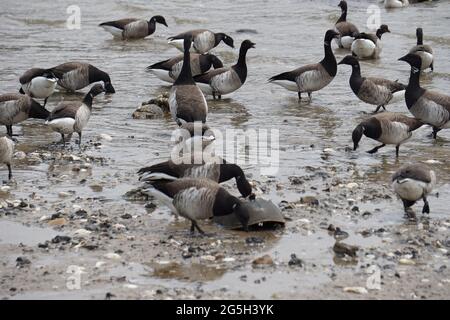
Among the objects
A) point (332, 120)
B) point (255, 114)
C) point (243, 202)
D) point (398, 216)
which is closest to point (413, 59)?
point (332, 120)

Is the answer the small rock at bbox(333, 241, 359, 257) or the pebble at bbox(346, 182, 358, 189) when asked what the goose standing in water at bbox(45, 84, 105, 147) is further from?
the small rock at bbox(333, 241, 359, 257)

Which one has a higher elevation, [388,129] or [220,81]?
[388,129]

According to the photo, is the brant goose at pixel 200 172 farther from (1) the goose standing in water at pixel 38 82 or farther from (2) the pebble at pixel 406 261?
(1) the goose standing in water at pixel 38 82

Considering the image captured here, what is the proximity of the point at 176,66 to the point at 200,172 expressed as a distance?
7.32 m

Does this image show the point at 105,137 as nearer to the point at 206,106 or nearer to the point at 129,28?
the point at 206,106

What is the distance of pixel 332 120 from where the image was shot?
1422cm

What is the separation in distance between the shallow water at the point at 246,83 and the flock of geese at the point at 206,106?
319 mm

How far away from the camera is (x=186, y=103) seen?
42.4 ft

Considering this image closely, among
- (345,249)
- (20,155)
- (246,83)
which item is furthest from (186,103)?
(345,249)

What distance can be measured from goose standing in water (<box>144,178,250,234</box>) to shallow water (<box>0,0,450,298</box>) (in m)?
0.36

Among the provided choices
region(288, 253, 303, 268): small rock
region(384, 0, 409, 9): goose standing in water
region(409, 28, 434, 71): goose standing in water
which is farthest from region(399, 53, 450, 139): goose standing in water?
region(384, 0, 409, 9): goose standing in water

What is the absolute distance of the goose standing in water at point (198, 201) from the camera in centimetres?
846

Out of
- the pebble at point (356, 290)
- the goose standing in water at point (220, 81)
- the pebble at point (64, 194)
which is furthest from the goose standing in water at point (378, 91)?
the pebble at point (356, 290)

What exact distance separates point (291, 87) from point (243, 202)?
748 centimetres
